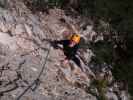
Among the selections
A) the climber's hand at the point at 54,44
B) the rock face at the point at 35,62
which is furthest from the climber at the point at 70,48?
the rock face at the point at 35,62

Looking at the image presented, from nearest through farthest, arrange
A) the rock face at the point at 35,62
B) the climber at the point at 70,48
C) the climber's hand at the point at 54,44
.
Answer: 1. the rock face at the point at 35,62
2. the climber at the point at 70,48
3. the climber's hand at the point at 54,44

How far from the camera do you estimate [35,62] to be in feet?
35.6

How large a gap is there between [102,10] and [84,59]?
10.5ft

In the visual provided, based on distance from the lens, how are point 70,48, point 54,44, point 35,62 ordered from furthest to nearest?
point 54,44
point 70,48
point 35,62

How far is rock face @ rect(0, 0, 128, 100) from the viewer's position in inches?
387

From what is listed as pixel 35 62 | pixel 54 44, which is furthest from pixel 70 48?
pixel 35 62

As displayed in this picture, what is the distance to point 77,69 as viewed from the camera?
38.5 ft

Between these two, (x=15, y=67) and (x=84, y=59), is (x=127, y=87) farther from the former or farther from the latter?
(x=15, y=67)

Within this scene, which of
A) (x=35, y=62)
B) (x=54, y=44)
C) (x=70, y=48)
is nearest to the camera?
(x=35, y=62)

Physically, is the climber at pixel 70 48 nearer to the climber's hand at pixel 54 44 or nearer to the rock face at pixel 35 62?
the climber's hand at pixel 54 44

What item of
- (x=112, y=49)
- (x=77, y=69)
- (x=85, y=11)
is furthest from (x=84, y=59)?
(x=85, y=11)

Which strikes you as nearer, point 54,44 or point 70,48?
point 70,48

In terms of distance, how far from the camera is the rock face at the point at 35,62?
9.82 m

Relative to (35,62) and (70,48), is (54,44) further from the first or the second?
(35,62)
